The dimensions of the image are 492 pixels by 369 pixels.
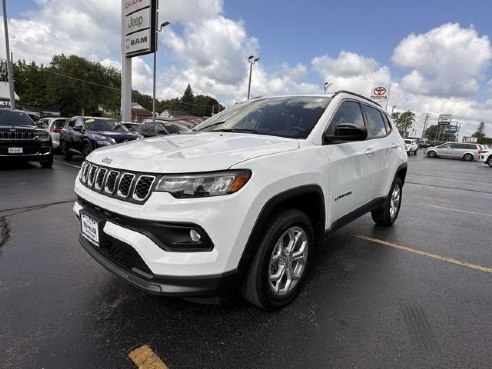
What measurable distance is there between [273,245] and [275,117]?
150 cm

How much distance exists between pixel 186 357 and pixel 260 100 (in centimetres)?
286

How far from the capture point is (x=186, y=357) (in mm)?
2178

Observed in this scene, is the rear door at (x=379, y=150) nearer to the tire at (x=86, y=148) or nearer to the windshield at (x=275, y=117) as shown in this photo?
the windshield at (x=275, y=117)

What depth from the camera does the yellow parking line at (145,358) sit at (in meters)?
2.09

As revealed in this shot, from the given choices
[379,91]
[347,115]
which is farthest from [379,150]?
[379,91]

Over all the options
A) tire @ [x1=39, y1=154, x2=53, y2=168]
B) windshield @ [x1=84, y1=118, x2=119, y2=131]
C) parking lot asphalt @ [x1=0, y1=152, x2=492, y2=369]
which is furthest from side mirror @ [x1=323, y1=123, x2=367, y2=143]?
windshield @ [x1=84, y1=118, x2=119, y2=131]

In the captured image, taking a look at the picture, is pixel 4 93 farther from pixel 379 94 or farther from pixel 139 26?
pixel 379 94

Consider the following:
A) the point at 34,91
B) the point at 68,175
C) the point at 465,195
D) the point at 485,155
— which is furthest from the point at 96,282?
the point at 34,91

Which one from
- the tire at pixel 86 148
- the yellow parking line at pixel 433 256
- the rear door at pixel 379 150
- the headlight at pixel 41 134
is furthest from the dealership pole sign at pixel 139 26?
the yellow parking line at pixel 433 256

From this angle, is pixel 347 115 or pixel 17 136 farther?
pixel 17 136

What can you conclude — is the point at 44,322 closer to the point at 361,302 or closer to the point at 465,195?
the point at 361,302

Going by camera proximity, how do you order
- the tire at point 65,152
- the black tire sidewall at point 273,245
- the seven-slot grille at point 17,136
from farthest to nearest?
the tire at point 65,152
the seven-slot grille at point 17,136
the black tire sidewall at point 273,245

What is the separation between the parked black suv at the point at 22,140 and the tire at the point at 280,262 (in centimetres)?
888

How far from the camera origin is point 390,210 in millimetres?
5234
